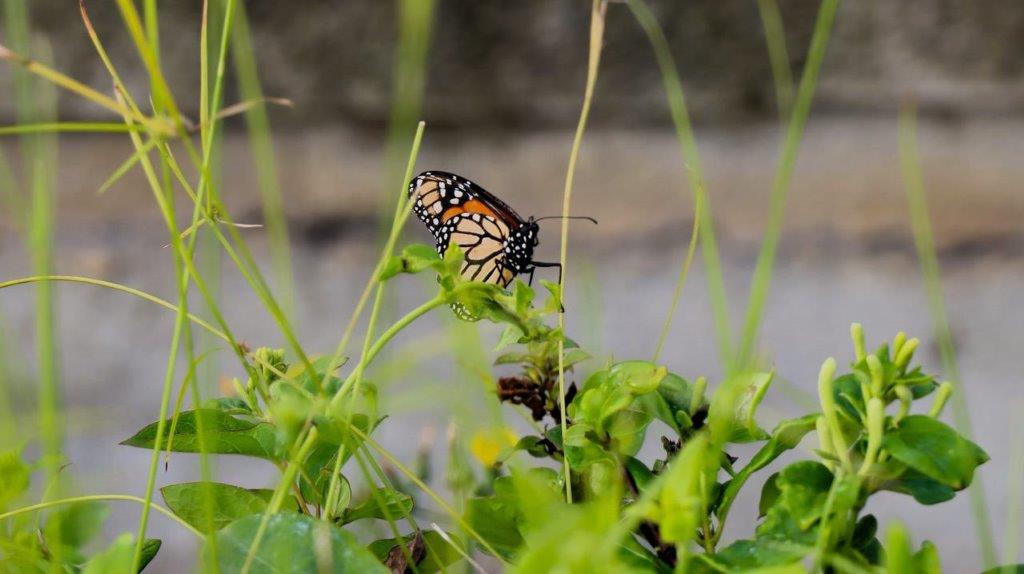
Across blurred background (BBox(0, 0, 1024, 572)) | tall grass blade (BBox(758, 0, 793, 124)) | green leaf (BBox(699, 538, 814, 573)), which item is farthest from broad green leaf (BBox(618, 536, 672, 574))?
blurred background (BBox(0, 0, 1024, 572))

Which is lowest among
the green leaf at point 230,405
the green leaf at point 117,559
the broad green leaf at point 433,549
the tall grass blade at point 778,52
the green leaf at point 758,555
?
the broad green leaf at point 433,549

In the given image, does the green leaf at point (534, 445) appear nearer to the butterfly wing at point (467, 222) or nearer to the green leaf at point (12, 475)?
the green leaf at point (12, 475)

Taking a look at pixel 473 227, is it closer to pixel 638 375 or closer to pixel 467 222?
pixel 467 222

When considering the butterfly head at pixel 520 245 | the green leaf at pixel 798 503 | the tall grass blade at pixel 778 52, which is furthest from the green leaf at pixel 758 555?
the tall grass blade at pixel 778 52

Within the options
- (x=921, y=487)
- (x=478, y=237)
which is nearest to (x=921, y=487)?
(x=921, y=487)

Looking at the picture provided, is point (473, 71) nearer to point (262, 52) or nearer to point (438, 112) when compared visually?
point (438, 112)

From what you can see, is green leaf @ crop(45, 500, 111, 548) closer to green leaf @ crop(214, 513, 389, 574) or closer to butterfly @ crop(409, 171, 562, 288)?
green leaf @ crop(214, 513, 389, 574)
